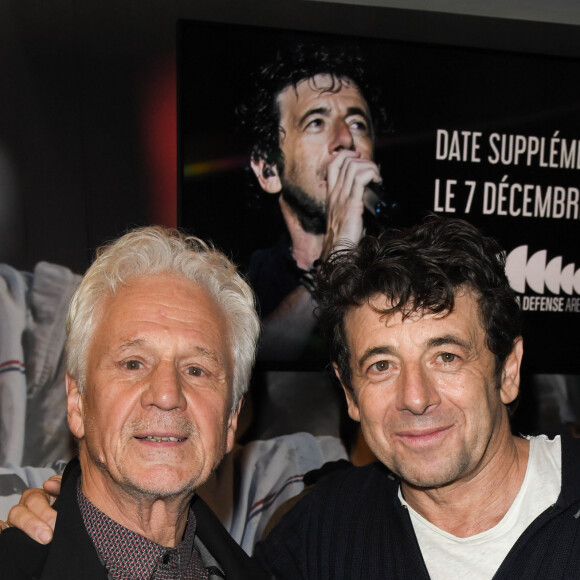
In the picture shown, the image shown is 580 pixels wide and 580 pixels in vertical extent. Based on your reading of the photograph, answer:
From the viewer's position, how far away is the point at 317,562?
2.19 m

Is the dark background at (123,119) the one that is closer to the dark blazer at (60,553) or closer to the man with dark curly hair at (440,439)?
the man with dark curly hair at (440,439)

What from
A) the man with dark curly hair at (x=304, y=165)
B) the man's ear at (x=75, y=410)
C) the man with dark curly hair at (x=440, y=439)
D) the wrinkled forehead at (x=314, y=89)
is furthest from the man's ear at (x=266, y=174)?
the man's ear at (x=75, y=410)

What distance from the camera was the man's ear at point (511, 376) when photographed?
86.0 inches

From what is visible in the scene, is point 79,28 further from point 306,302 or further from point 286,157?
→ point 306,302

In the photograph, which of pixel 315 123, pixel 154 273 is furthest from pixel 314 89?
pixel 154 273

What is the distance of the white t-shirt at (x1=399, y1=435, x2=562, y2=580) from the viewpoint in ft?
6.41

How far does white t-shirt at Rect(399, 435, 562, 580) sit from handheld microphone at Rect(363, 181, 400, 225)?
1.60 meters

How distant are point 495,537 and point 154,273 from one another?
1.15 metres

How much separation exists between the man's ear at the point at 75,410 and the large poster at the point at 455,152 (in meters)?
1.37

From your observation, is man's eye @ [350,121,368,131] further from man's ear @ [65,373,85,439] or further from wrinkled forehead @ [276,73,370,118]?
man's ear @ [65,373,85,439]

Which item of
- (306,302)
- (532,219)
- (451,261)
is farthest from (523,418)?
(451,261)

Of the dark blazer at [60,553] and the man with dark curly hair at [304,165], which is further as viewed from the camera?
the man with dark curly hair at [304,165]

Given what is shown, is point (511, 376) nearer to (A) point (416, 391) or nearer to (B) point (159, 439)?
(A) point (416, 391)

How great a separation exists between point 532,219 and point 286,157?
50.0 inches
